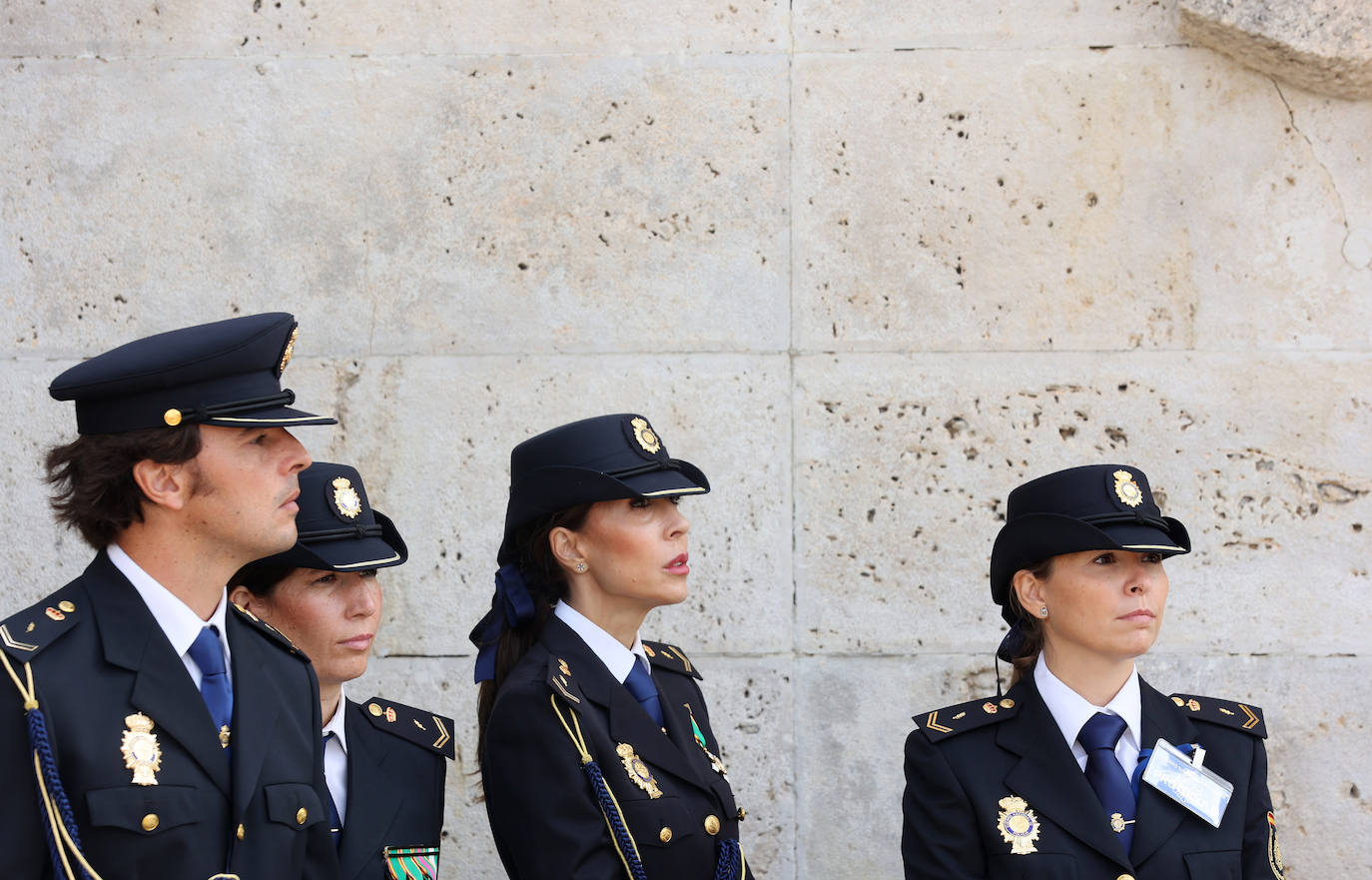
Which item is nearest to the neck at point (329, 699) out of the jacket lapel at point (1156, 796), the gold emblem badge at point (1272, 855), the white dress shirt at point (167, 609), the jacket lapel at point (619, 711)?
the jacket lapel at point (619, 711)

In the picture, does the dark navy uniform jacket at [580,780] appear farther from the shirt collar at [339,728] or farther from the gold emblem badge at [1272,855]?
the gold emblem badge at [1272,855]

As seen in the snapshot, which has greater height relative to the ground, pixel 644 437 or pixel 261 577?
pixel 644 437

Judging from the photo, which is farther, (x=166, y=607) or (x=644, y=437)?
(x=644, y=437)

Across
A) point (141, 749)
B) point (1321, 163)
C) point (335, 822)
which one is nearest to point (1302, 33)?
point (1321, 163)

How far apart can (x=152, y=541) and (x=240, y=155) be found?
2346mm

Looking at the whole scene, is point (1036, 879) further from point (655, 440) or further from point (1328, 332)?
point (1328, 332)

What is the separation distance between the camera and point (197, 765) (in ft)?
7.16

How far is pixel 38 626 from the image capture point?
7.11 feet

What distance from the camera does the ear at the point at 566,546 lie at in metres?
3.04

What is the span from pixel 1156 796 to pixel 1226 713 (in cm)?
34

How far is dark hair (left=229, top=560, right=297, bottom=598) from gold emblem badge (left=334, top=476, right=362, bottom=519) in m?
0.18

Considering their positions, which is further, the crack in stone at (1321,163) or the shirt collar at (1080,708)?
the crack in stone at (1321,163)

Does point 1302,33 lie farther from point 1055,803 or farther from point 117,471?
point 117,471

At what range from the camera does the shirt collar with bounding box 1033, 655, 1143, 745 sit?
3.01 metres
